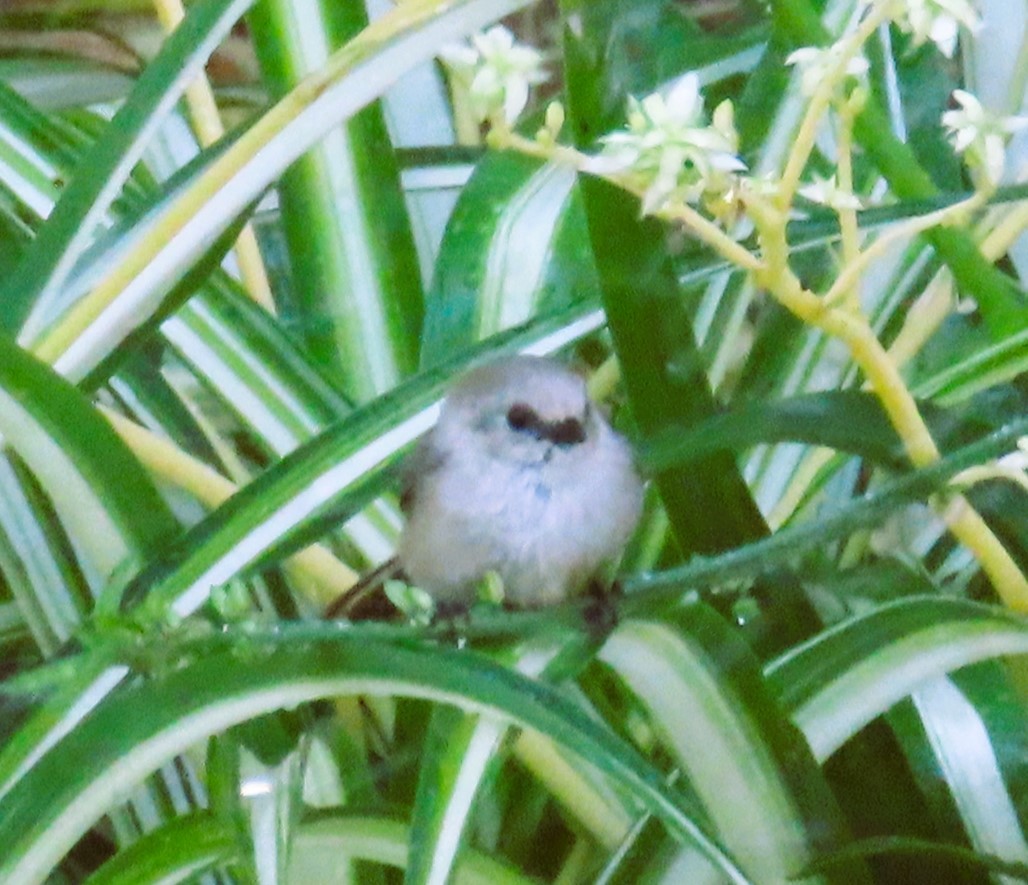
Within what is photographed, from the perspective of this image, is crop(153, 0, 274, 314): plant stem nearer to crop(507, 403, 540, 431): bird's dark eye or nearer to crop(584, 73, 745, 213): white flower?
crop(507, 403, 540, 431): bird's dark eye

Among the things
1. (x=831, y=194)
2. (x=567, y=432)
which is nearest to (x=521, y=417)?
(x=567, y=432)

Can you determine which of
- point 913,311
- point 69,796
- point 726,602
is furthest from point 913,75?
point 69,796

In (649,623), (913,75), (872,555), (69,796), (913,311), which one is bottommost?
(69,796)

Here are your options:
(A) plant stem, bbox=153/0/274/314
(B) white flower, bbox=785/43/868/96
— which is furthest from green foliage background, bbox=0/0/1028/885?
(B) white flower, bbox=785/43/868/96

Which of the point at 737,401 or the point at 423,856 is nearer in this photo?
the point at 423,856

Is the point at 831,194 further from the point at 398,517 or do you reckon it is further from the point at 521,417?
the point at 398,517

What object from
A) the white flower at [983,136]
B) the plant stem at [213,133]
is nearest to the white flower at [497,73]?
the white flower at [983,136]

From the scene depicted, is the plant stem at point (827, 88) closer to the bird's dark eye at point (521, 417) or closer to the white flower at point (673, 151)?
the white flower at point (673, 151)

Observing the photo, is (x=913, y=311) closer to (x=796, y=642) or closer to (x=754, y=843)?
(x=796, y=642)
